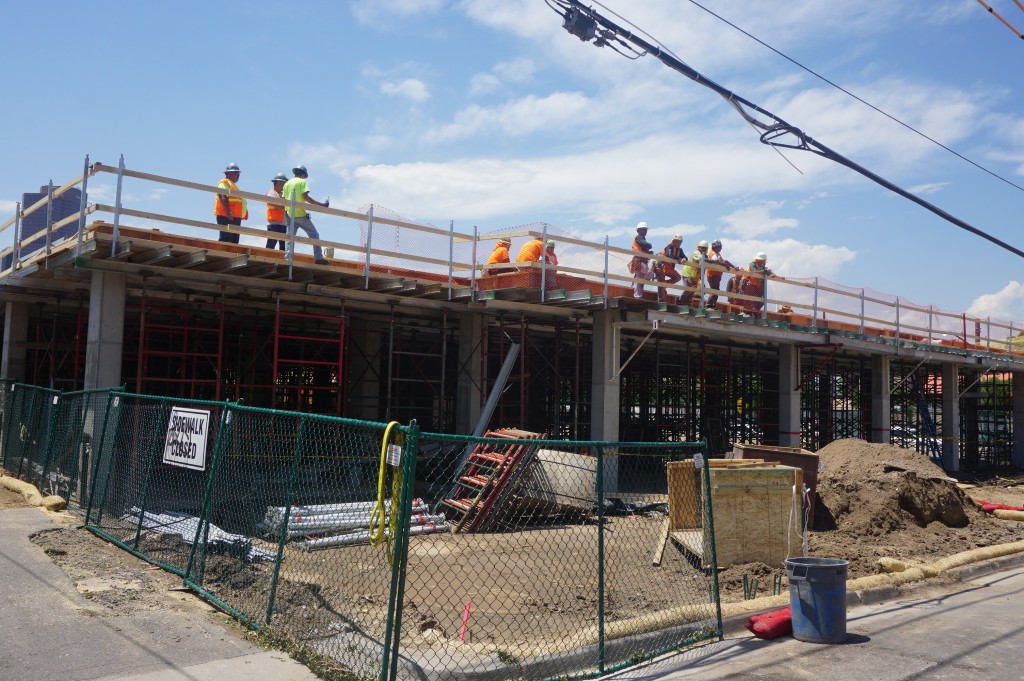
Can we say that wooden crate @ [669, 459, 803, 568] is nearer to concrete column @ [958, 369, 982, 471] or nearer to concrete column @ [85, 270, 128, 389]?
concrete column @ [85, 270, 128, 389]

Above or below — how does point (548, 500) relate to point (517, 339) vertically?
below

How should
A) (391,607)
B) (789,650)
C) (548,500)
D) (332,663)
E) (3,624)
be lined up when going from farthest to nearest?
1. (548,500)
2. (789,650)
3. (3,624)
4. (332,663)
5. (391,607)

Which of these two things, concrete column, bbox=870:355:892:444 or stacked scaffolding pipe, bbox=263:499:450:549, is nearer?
stacked scaffolding pipe, bbox=263:499:450:549

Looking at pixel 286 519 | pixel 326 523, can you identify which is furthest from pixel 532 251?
pixel 286 519

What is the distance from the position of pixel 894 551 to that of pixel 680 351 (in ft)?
41.5

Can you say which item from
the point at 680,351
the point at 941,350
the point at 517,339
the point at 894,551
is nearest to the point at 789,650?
the point at 894,551

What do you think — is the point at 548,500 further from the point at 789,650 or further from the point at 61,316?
the point at 61,316

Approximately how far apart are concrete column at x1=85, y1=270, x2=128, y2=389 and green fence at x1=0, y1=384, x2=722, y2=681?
770 mm

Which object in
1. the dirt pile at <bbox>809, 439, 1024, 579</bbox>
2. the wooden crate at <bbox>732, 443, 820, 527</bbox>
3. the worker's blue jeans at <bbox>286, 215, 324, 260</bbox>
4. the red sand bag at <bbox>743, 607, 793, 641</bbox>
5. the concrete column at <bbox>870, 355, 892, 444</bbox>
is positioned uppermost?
the worker's blue jeans at <bbox>286, 215, 324, 260</bbox>

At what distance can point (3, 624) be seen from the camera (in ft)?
20.1

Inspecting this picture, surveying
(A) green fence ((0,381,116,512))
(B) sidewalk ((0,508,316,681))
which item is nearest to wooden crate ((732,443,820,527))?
(B) sidewalk ((0,508,316,681))

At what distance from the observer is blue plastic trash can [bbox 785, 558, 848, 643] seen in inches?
277

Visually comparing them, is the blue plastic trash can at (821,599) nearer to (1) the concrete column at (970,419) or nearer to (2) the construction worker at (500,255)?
(2) the construction worker at (500,255)

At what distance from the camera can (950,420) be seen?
2611 cm
